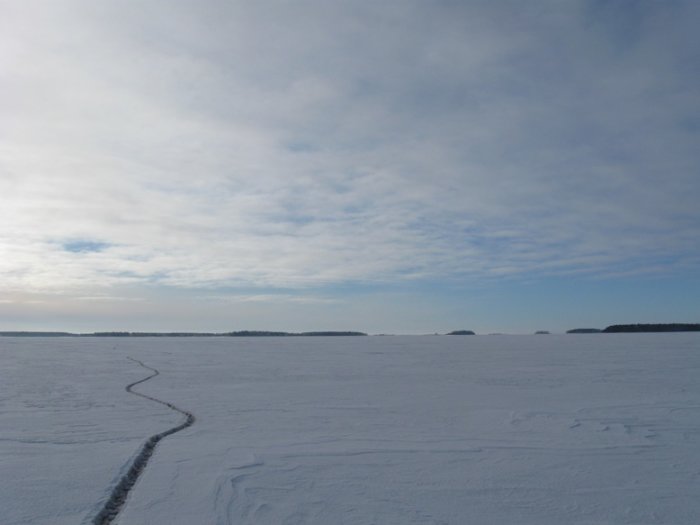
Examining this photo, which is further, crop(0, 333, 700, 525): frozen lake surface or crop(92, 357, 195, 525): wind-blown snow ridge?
crop(0, 333, 700, 525): frozen lake surface

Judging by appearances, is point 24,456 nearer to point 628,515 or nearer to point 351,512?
point 351,512

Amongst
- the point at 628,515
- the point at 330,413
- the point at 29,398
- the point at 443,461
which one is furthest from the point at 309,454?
the point at 29,398

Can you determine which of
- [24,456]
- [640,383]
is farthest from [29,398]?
[640,383]

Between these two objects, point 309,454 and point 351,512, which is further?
point 309,454

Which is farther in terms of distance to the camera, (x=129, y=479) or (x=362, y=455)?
(x=362, y=455)

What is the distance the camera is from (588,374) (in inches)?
601

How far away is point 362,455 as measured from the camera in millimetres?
6406

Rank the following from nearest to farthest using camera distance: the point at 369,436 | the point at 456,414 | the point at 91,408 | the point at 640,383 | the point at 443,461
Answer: the point at 443,461 → the point at 369,436 → the point at 456,414 → the point at 91,408 → the point at 640,383

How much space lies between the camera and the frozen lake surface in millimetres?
4734

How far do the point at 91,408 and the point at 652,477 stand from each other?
336 inches

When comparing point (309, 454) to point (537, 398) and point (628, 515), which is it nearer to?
point (628, 515)

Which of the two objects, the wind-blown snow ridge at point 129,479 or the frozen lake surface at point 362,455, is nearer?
the wind-blown snow ridge at point 129,479

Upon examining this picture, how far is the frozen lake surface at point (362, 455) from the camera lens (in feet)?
15.5

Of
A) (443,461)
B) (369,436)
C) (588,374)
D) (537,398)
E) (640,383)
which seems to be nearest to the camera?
(443,461)
